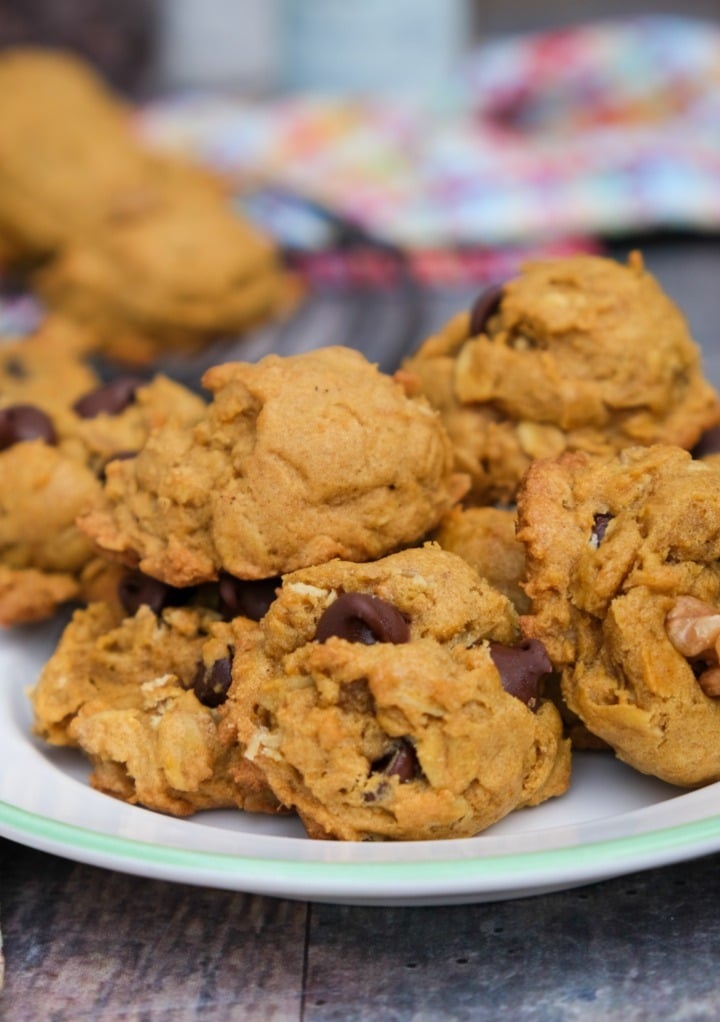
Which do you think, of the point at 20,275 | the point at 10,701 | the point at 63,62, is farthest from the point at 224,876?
the point at 63,62

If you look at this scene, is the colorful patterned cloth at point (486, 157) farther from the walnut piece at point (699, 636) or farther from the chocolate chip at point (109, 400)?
the walnut piece at point (699, 636)

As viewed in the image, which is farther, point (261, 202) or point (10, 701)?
point (261, 202)

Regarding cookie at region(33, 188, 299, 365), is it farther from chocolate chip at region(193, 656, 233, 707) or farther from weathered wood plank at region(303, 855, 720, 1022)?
weathered wood plank at region(303, 855, 720, 1022)

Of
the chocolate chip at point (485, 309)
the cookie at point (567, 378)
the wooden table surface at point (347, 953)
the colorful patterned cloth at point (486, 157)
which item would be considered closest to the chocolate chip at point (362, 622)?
the wooden table surface at point (347, 953)

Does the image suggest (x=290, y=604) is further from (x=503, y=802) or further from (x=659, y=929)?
(x=659, y=929)

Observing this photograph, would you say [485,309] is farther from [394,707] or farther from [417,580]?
[394,707]

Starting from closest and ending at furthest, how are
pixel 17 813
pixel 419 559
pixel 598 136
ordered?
pixel 17 813 < pixel 419 559 < pixel 598 136
